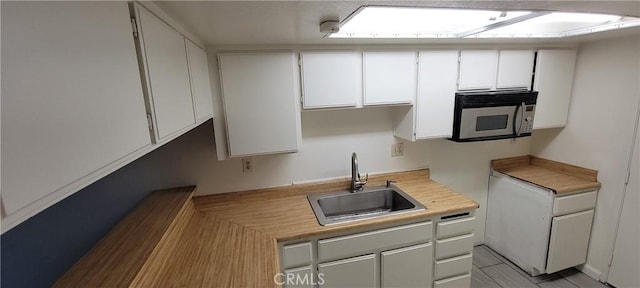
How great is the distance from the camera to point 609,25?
1.67 metres

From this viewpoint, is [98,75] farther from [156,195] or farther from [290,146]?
[156,195]

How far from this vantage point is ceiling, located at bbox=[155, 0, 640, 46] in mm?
1015

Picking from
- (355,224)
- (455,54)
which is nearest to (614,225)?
(455,54)

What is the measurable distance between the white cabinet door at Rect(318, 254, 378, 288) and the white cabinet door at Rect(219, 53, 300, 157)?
856 mm

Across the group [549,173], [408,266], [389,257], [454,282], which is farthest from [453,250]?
[549,173]

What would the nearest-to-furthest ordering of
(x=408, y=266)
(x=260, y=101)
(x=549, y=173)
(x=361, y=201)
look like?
(x=260, y=101) < (x=408, y=266) < (x=361, y=201) < (x=549, y=173)

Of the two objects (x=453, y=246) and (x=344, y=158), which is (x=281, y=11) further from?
(x=453, y=246)

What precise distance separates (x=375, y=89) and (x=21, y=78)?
182 centimetres

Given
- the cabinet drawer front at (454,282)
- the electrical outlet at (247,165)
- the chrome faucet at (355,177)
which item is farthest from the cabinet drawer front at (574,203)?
the electrical outlet at (247,165)

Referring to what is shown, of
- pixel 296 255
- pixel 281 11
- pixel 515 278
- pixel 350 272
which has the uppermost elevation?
pixel 281 11

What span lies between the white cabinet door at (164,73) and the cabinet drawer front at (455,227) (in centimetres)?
180

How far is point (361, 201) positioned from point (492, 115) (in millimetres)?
1274

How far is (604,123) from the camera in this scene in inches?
86.3

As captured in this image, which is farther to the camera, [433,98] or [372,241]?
[433,98]
